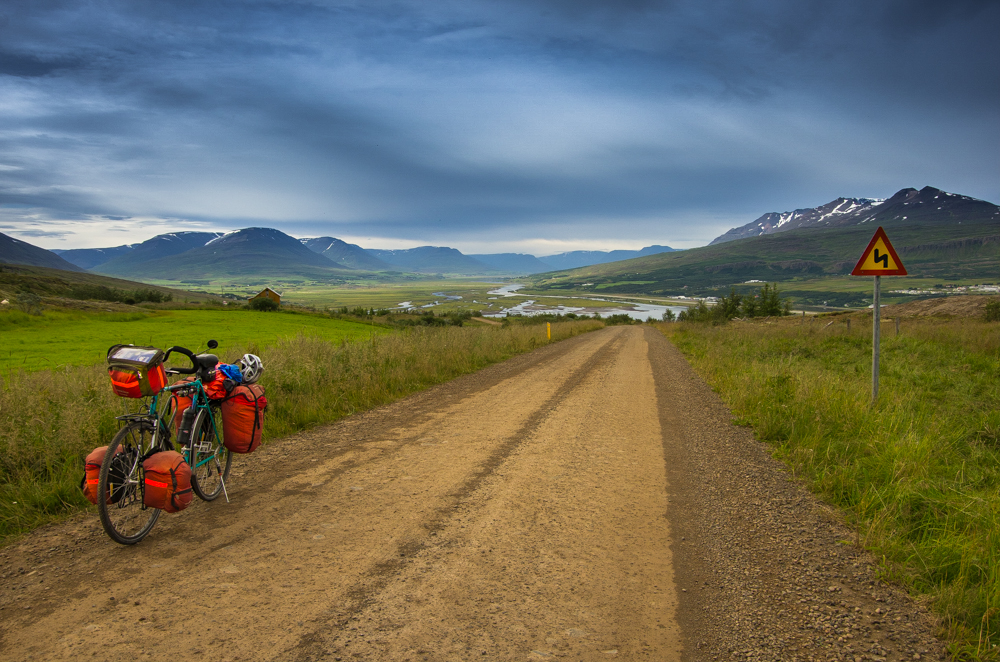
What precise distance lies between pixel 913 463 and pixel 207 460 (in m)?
7.59

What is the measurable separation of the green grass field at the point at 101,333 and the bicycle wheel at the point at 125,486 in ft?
33.0

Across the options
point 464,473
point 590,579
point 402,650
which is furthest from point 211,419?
point 590,579

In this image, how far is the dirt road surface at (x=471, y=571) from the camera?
115 inches

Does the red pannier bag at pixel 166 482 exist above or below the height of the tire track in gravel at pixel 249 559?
above

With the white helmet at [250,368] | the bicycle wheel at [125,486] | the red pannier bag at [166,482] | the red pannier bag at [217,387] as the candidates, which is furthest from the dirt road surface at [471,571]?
the white helmet at [250,368]

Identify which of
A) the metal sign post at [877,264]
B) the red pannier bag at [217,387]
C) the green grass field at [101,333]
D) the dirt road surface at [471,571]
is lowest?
the dirt road surface at [471,571]

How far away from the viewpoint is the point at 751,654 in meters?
2.90

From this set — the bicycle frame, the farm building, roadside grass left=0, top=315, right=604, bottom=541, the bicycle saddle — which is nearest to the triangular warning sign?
roadside grass left=0, top=315, right=604, bottom=541

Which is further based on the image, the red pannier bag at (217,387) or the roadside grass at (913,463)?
the red pannier bag at (217,387)

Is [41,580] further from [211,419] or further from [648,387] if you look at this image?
[648,387]

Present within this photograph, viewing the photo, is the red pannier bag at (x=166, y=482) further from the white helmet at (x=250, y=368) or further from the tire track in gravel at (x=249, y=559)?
the white helmet at (x=250, y=368)

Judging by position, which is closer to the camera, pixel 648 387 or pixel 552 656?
pixel 552 656

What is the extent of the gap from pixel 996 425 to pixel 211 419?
42.9 ft

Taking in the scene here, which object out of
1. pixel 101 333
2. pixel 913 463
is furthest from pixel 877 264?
pixel 101 333
